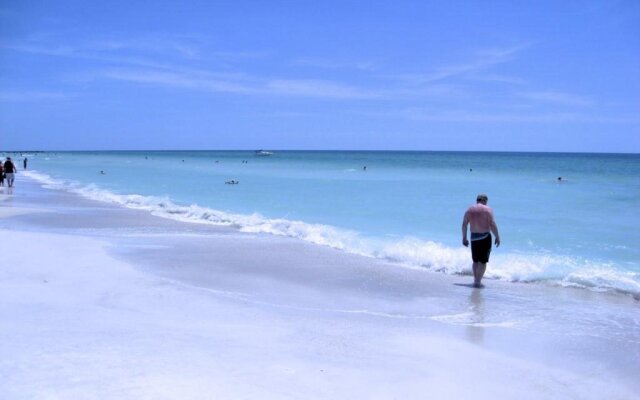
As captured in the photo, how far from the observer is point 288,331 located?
19.9 ft

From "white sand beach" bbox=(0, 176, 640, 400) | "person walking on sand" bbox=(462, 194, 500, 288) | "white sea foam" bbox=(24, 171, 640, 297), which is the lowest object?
"white sand beach" bbox=(0, 176, 640, 400)

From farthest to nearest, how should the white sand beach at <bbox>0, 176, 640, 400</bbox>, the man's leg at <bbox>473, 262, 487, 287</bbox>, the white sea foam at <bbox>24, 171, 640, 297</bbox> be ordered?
the white sea foam at <bbox>24, 171, 640, 297</bbox> → the man's leg at <bbox>473, 262, 487, 287</bbox> → the white sand beach at <bbox>0, 176, 640, 400</bbox>

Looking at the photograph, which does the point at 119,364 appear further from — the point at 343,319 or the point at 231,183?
the point at 231,183

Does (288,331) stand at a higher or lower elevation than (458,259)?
lower

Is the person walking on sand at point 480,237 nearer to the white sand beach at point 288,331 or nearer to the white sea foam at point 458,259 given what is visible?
the white sand beach at point 288,331

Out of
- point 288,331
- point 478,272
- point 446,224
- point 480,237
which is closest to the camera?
point 288,331

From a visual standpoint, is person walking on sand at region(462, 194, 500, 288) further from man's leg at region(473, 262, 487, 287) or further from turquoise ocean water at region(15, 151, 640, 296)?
turquoise ocean water at region(15, 151, 640, 296)

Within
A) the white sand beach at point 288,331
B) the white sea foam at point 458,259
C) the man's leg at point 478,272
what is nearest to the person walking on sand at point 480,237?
the man's leg at point 478,272

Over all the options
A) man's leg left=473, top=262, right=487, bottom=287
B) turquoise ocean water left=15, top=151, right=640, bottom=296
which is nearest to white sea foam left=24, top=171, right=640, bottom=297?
turquoise ocean water left=15, top=151, right=640, bottom=296

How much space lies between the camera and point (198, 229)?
1478 centimetres

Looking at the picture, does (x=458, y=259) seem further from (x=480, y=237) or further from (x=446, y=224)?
(x=446, y=224)

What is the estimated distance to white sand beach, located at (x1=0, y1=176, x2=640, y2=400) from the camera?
4582 millimetres

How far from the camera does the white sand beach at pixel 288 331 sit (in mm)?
4582

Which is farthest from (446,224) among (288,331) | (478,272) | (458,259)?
(288,331)
